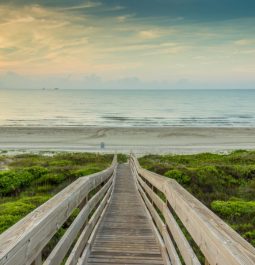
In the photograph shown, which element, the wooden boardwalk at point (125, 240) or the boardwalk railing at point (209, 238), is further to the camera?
the wooden boardwalk at point (125, 240)

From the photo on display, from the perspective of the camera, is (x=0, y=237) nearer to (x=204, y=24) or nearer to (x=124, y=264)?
(x=124, y=264)

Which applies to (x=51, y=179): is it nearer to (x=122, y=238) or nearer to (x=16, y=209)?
(x=16, y=209)

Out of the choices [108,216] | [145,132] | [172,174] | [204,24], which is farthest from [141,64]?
[108,216]

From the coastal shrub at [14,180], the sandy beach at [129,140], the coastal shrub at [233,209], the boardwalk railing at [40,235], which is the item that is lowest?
the coastal shrub at [233,209]

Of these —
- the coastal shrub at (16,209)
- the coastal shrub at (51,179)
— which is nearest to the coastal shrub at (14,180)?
the coastal shrub at (51,179)

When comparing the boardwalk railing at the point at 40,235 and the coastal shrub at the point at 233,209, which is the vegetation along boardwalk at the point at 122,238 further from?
the coastal shrub at the point at 233,209

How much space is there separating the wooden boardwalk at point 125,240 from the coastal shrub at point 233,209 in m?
4.07

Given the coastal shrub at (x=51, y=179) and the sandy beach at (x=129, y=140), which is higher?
the sandy beach at (x=129, y=140)

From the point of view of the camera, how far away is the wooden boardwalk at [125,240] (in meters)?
4.48

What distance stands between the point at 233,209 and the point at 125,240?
6941mm

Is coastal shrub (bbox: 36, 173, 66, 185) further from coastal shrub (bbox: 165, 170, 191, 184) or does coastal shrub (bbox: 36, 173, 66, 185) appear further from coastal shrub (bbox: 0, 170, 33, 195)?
coastal shrub (bbox: 165, 170, 191, 184)

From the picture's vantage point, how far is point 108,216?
7.25 metres

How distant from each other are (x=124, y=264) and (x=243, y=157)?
24.7 metres

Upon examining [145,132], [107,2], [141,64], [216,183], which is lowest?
[216,183]
